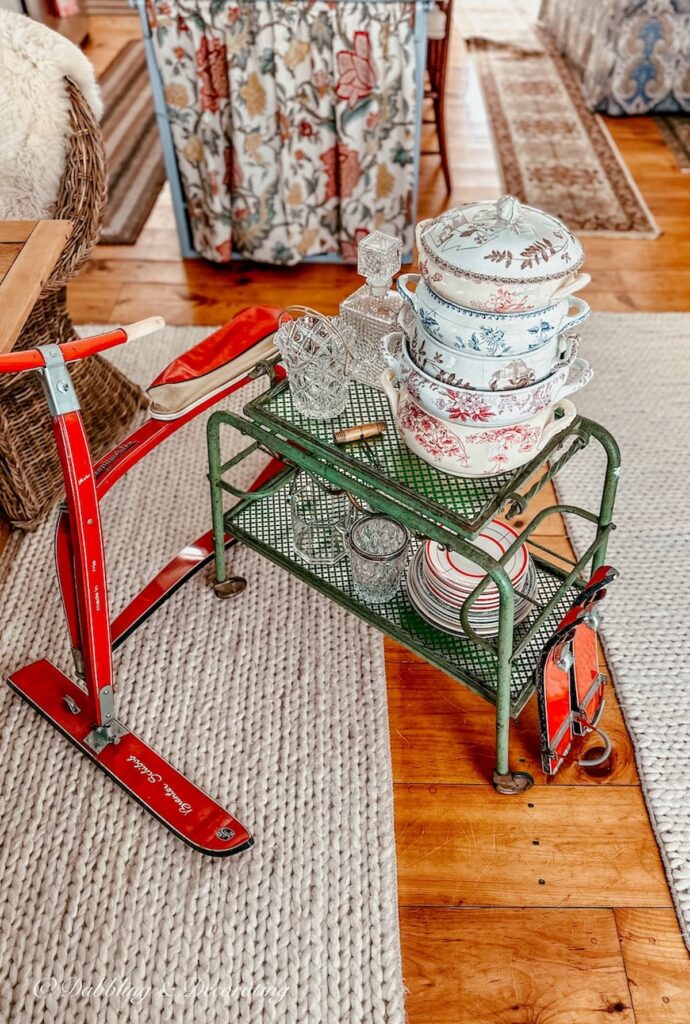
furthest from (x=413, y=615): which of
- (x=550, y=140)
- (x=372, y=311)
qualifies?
(x=550, y=140)

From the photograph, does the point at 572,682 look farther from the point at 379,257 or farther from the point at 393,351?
the point at 379,257

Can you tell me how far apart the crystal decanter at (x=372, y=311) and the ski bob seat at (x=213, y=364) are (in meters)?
0.16

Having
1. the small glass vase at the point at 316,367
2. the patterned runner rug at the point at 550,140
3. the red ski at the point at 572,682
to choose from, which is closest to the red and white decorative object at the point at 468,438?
the small glass vase at the point at 316,367

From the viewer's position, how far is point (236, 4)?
6.45 feet

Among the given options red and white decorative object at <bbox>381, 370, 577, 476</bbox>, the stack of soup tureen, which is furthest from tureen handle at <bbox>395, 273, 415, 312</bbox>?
red and white decorative object at <bbox>381, 370, 577, 476</bbox>

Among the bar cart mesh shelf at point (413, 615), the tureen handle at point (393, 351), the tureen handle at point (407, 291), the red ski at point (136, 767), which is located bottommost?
the red ski at point (136, 767)

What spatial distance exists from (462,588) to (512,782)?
320 mm

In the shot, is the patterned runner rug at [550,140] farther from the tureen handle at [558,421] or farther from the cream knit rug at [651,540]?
the tureen handle at [558,421]

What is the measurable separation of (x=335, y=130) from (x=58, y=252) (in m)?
1.15

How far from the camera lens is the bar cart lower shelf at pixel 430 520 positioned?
109 centimetres

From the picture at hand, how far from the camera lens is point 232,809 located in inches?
50.2

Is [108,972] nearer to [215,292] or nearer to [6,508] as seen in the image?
[6,508]

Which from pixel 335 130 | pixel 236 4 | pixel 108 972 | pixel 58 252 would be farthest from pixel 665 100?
pixel 108 972

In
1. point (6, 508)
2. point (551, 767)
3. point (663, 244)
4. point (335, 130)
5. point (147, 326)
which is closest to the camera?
point (147, 326)
